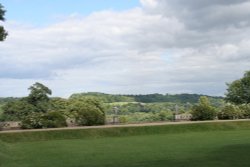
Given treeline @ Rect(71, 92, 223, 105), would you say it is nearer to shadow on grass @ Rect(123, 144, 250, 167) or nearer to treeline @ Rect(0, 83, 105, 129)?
treeline @ Rect(0, 83, 105, 129)

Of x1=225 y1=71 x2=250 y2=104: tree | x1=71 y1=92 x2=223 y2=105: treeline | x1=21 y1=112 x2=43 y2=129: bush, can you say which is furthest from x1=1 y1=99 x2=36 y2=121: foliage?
x1=225 y1=71 x2=250 y2=104: tree

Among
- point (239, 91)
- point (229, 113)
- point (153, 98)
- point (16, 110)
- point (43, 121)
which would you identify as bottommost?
point (43, 121)

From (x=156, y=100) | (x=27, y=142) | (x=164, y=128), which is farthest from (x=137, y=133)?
(x=156, y=100)

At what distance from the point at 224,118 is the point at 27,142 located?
15.1 meters

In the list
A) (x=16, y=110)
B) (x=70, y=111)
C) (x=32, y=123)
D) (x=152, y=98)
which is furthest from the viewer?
(x=152, y=98)

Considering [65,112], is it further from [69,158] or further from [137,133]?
[69,158]

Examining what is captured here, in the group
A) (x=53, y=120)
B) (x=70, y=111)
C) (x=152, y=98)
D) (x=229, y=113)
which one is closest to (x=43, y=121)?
(x=53, y=120)

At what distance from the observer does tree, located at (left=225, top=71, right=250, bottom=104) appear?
6438cm

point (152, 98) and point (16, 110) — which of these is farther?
point (152, 98)

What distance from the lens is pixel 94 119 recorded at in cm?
3117

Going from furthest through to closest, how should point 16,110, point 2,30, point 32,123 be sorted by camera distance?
point 16,110 < point 32,123 < point 2,30

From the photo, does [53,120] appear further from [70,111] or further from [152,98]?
[152,98]

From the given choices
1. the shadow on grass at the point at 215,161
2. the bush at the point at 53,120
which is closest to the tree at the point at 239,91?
the bush at the point at 53,120

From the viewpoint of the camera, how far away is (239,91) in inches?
2554
